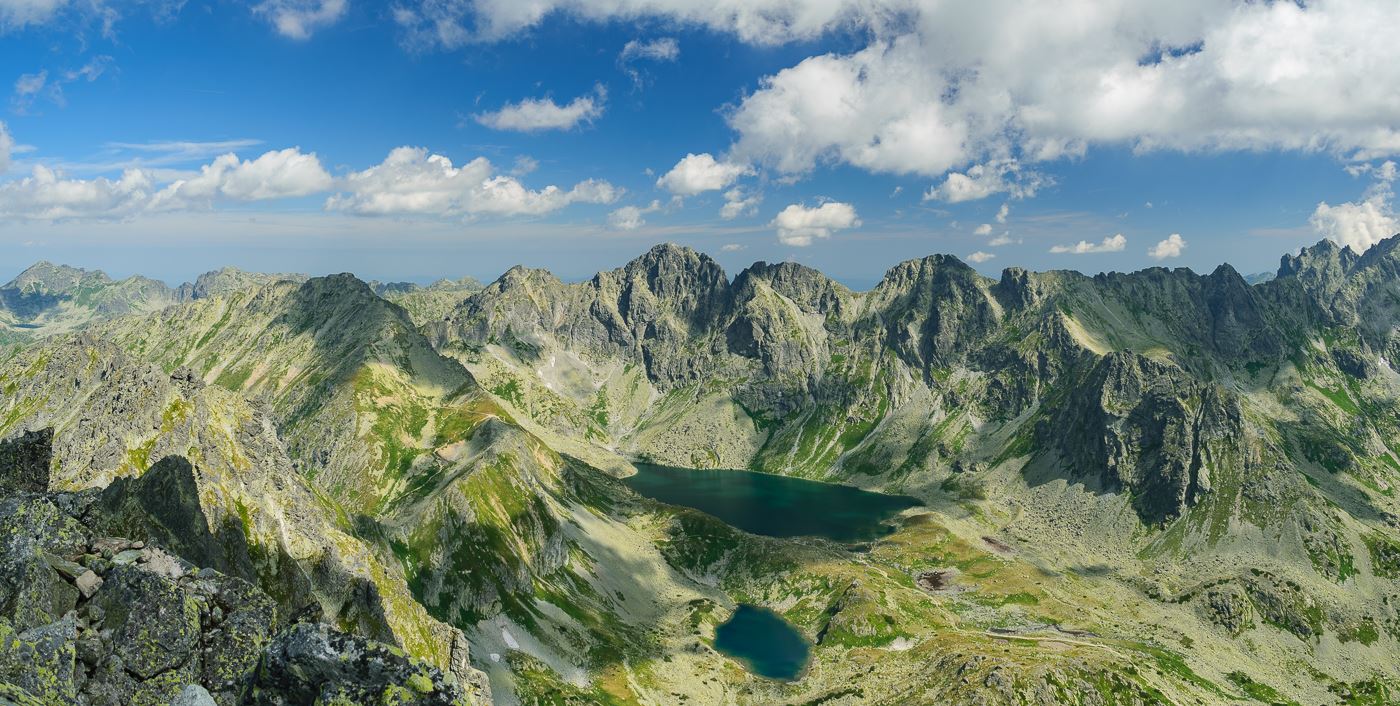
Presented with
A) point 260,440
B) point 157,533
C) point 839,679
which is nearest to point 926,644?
point 839,679

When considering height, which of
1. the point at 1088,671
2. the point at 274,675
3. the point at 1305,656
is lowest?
the point at 1305,656

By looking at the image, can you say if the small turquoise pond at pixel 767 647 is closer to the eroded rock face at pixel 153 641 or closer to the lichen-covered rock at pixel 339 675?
the eroded rock face at pixel 153 641

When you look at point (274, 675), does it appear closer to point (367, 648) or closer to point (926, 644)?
point (367, 648)

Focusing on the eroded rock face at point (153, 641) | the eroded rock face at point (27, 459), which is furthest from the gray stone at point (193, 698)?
the eroded rock face at point (27, 459)

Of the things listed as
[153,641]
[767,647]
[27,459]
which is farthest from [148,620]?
[767,647]

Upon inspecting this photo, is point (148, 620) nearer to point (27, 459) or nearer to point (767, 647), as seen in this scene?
point (27, 459)

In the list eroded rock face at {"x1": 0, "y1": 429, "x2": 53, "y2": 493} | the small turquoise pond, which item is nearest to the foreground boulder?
eroded rock face at {"x1": 0, "y1": 429, "x2": 53, "y2": 493}

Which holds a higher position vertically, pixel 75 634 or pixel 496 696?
pixel 75 634

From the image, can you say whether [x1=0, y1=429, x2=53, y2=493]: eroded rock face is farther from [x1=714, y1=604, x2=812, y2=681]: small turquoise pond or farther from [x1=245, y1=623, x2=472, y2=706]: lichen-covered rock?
[x1=714, y1=604, x2=812, y2=681]: small turquoise pond
